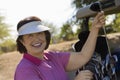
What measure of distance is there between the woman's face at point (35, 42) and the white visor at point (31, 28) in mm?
53

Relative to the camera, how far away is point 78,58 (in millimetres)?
3365

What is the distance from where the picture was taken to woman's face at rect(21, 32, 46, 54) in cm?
304

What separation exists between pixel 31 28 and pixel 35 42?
12 centimetres

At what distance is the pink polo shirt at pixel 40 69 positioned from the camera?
2922 millimetres

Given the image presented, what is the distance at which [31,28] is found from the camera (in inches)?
118

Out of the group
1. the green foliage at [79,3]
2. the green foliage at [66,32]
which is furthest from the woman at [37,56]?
the green foliage at [66,32]

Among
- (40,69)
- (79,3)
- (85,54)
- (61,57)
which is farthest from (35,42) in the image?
(79,3)

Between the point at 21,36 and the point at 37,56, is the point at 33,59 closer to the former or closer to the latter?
the point at 37,56

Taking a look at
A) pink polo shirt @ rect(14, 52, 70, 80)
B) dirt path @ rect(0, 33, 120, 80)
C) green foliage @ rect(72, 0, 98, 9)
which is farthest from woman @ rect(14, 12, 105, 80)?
green foliage @ rect(72, 0, 98, 9)

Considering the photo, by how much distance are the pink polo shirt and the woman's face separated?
0.18ft

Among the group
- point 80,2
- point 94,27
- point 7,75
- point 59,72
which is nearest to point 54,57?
point 59,72

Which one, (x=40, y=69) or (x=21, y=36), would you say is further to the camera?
(x=21, y=36)

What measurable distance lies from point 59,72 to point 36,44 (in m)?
0.27

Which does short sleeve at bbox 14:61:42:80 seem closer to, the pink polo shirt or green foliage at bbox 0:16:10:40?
the pink polo shirt
